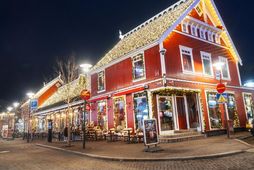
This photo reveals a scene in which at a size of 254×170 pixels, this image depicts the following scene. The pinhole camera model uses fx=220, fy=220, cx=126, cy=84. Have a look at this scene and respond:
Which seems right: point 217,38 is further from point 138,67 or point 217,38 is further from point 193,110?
point 138,67

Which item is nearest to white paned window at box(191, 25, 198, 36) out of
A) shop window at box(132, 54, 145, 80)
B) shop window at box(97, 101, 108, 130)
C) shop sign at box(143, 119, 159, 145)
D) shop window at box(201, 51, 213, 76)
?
shop window at box(201, 51, 213, 76)

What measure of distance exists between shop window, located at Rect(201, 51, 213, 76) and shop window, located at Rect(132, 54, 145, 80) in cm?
572

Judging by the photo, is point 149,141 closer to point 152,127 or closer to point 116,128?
point 152,127

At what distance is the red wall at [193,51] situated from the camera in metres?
16.8

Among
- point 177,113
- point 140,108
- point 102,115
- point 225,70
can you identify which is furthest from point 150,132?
point 225,70

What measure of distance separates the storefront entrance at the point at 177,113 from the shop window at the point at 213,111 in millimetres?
1404

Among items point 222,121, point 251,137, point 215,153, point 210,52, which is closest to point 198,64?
point 210,52

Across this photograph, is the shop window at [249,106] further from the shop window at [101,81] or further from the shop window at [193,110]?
the shop window at [101,81]

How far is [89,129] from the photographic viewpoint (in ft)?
68.2

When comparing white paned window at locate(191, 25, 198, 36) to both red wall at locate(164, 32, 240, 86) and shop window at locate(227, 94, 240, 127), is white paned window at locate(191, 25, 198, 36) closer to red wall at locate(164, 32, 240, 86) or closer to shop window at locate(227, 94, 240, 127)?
red wall at locate(164, 32, 240, 86)

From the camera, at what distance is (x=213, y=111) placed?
61.9ft

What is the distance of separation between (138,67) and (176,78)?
3493 millimetres

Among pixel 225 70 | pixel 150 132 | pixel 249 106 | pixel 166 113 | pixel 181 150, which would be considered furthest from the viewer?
pixel 249 106

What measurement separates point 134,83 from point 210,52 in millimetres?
8036
